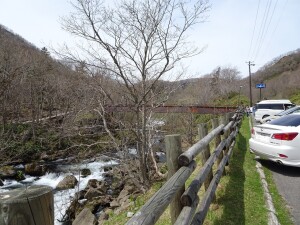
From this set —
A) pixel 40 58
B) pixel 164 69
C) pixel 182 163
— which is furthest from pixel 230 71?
pixel 182 163

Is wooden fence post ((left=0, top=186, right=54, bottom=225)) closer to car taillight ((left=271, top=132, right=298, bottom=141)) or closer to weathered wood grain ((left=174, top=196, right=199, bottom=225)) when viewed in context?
weathered wood grain ((left=174, top=196, right=199, bottom=225))

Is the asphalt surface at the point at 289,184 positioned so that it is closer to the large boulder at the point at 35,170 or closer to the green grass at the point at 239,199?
the green grass at the point at 239,199

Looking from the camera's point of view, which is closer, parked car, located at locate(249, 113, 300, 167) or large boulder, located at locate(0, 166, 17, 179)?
parked car, located at locate(249, 113, 300, 167)

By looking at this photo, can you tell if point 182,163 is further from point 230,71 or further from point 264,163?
point 230,71

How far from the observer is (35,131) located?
2444 centimetres

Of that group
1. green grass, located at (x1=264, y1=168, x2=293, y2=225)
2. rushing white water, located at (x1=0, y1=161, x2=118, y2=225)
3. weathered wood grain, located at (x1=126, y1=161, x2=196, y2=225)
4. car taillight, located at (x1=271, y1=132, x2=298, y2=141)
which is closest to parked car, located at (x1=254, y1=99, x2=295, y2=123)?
rushing white water, located at (x1=0, y1=161, x2=118, y2=225)

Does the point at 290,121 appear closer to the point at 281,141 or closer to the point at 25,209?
the point at 281,141

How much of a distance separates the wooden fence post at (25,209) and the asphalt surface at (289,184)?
181 inches

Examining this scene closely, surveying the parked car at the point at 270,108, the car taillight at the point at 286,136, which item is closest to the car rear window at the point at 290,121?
the car taillight at the point at 286,136

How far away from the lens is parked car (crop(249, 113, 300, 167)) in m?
7.26

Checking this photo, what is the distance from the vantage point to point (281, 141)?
7469 millimetres

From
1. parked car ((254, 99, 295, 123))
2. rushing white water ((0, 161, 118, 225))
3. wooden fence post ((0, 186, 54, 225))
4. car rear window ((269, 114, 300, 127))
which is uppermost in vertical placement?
wooden fence post ((0, 186, 54, 225))

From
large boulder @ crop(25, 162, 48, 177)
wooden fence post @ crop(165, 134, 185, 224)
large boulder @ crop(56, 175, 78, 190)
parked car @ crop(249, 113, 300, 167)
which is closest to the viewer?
wooden fence post @ crop(165, 134, 185, 224)

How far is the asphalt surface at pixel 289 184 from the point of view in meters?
5.31
